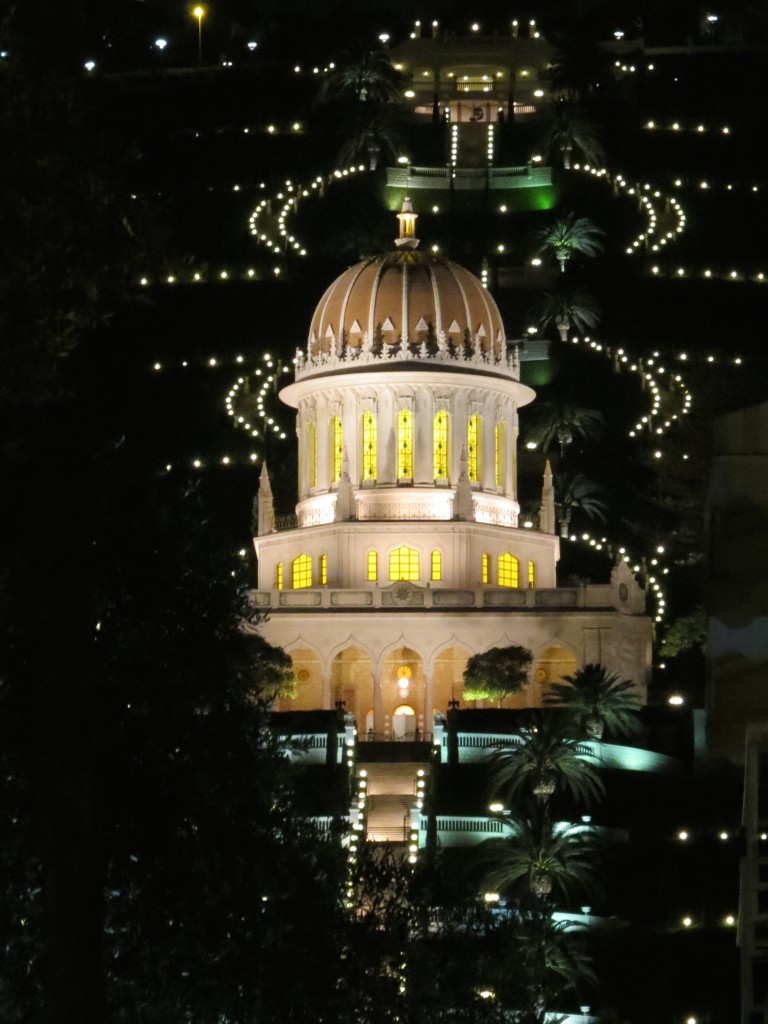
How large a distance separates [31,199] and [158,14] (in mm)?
9808

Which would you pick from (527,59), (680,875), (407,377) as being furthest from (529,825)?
(527,59)

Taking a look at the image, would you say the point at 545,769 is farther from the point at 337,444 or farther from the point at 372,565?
the point at 337,444

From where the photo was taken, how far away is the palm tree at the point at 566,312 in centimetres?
12669

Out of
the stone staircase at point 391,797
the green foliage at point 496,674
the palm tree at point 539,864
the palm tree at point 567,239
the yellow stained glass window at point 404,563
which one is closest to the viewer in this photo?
the palm tree at point 539,864

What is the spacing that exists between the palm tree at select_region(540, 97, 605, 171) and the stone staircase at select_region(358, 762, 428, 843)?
6371 centimetres

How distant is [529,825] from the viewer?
236 ft

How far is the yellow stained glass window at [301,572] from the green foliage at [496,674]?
1221 centimetres

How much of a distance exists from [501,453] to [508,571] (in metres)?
6.06

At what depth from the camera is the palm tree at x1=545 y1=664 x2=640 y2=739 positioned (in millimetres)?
81625

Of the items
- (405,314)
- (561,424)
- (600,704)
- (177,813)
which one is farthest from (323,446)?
(177,813)

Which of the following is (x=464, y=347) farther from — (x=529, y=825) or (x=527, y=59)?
(x=527, y=59)

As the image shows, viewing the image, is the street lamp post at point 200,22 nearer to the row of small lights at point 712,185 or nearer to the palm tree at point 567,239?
the palm tree at point 567,239

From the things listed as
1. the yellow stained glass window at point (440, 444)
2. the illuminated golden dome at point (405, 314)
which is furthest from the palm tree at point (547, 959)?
the illuminated golden dome at point (405, 314)

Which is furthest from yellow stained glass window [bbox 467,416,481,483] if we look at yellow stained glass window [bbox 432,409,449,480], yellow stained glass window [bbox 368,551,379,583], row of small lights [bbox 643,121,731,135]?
row of small lights [bbox 643,121,731,135]
